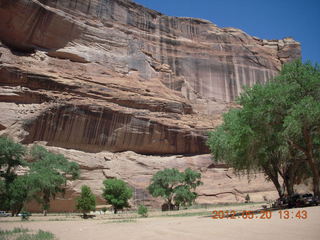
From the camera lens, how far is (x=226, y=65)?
62.3 meters

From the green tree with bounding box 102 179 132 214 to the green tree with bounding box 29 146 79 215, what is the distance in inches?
160

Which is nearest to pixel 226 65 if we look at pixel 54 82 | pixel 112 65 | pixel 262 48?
pixel 262 48

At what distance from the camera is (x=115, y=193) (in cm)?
3334

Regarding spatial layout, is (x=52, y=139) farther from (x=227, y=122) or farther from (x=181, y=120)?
(x=227, y=122)

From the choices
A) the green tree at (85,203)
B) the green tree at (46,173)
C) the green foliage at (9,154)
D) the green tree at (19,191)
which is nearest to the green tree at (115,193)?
the green tree at (46,173)

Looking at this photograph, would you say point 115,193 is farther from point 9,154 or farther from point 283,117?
point 283,117

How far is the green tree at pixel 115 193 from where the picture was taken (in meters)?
32.8

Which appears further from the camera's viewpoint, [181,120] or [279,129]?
[181,120]

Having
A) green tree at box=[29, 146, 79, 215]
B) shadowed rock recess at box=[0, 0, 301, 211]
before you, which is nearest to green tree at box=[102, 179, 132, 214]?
shadowed rock recess at box=[0, 0, 301, 211]

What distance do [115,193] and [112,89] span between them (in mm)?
16813

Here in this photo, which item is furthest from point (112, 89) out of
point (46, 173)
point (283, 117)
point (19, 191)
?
point (283, 117)

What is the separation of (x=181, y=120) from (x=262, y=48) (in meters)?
32.5

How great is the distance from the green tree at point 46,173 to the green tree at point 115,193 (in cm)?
406

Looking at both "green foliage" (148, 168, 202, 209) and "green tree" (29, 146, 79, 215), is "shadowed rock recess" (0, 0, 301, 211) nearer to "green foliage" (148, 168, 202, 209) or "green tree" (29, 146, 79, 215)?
"green foliage" (148, 168, 202, 209)
